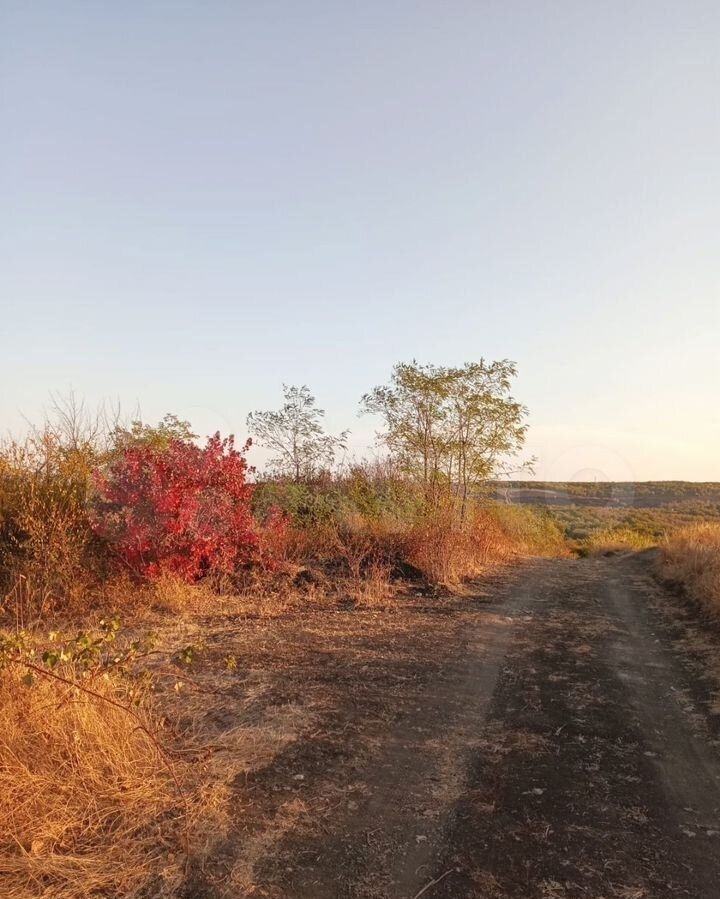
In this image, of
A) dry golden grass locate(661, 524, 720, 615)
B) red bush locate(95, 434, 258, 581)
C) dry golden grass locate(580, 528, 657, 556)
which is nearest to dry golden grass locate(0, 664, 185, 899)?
red bush locate(95, 434, 258, 581)

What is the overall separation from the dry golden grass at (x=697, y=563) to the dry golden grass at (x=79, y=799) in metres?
7.78

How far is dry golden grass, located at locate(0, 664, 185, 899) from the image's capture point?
2939 mm

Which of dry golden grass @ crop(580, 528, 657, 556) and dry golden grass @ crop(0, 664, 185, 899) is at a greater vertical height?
dry golden grass @ crop(0, 664, 185, 899)

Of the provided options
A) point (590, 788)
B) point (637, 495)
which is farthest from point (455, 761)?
point (637, 495)

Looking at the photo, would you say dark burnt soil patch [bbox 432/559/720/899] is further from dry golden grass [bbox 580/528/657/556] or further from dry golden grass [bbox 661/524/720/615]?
dry golden grass [bbox 580/528/657/556]

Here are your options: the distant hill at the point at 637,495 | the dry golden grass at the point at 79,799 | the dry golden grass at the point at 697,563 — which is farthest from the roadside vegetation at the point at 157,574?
the distant hill at the point at 637,495

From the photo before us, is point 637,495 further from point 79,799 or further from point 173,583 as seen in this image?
point 79,799

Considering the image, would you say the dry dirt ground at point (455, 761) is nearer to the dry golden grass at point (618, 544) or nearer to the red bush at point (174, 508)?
the red bush at point (174, 508)

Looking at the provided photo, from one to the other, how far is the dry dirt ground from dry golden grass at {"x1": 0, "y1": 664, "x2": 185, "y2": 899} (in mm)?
303

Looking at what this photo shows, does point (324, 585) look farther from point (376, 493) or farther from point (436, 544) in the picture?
point (376, 493)

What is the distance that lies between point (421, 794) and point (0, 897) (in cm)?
229

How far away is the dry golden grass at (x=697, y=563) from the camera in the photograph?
930cm

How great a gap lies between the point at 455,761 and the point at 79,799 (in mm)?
2424

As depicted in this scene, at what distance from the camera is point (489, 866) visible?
3.15 metres
